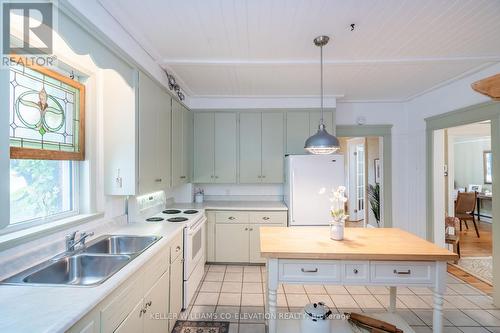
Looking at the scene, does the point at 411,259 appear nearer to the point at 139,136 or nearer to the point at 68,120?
the point at 139,136

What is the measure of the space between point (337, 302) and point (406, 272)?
Answer: 1.17 meters

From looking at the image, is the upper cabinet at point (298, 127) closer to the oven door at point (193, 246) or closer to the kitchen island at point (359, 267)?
the oven door at point (193, 246)

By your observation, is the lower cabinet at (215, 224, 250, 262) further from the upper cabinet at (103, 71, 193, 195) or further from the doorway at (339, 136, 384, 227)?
the doorway at (339, 136, 384, 227)

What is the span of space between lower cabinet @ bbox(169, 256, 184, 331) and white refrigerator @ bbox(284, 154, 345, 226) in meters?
1.63

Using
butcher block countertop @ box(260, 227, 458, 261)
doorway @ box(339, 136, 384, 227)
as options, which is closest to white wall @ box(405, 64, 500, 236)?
doorway @ box(339, 136, 384, 227)

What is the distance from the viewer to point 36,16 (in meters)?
1.25

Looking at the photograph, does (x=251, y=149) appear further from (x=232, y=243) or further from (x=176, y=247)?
(x=176, y=247)

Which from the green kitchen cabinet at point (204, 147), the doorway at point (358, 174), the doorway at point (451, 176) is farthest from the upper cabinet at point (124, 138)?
the doorway at point (358, 174)

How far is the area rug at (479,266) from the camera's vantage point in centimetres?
321

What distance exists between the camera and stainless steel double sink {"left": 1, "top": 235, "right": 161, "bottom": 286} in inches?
51.4

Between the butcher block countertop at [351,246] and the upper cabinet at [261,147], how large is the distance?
1607mm

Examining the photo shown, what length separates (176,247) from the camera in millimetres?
2215

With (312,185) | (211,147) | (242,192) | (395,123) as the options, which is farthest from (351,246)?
(395,123)

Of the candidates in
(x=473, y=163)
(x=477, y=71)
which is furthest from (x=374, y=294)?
(x=473, y=163)
